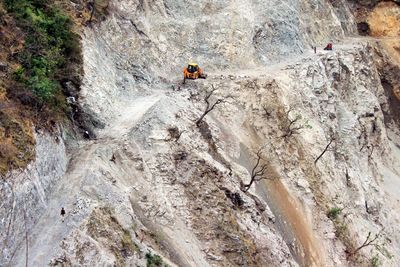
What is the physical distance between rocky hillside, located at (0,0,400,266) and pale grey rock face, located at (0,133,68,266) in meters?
0.06

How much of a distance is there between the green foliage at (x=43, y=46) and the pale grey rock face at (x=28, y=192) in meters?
2.65

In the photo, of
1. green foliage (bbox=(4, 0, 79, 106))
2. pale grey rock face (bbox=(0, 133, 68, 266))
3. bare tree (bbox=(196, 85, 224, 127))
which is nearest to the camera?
pale grey rock face (bbox=(0, 133, 68, 266))

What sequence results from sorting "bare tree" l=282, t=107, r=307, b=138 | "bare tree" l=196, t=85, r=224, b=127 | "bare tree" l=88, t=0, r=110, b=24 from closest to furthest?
1. "bare tree" l=196, t=85, r=224, b=127
2. "bare tree" l=88, t=0, r=110, b=24
3. "bare tree" l=282, t=107, r=307, b=138

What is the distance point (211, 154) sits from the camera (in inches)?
1170

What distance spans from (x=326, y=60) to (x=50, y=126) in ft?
100

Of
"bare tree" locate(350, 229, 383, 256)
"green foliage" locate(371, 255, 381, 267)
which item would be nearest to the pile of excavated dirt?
"bare tree" locate(350, 229, 383, 256)

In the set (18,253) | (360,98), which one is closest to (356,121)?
(360,98)

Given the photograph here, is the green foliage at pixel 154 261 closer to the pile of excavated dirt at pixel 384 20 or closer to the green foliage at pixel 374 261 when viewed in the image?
the green foliage at pixel 374 261

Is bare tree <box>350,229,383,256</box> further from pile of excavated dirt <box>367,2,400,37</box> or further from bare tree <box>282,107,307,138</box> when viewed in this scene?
pile of excavated dirt <box>367,2,400,37</box>

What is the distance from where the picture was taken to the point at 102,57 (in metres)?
32.5

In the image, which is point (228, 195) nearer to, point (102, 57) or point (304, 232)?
point (304, 232)

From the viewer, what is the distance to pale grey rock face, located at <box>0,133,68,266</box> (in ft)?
60.7

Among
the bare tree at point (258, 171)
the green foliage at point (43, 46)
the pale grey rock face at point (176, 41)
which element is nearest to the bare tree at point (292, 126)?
the bare tree at point (258, 171)

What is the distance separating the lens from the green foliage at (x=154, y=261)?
20944 millimetres
